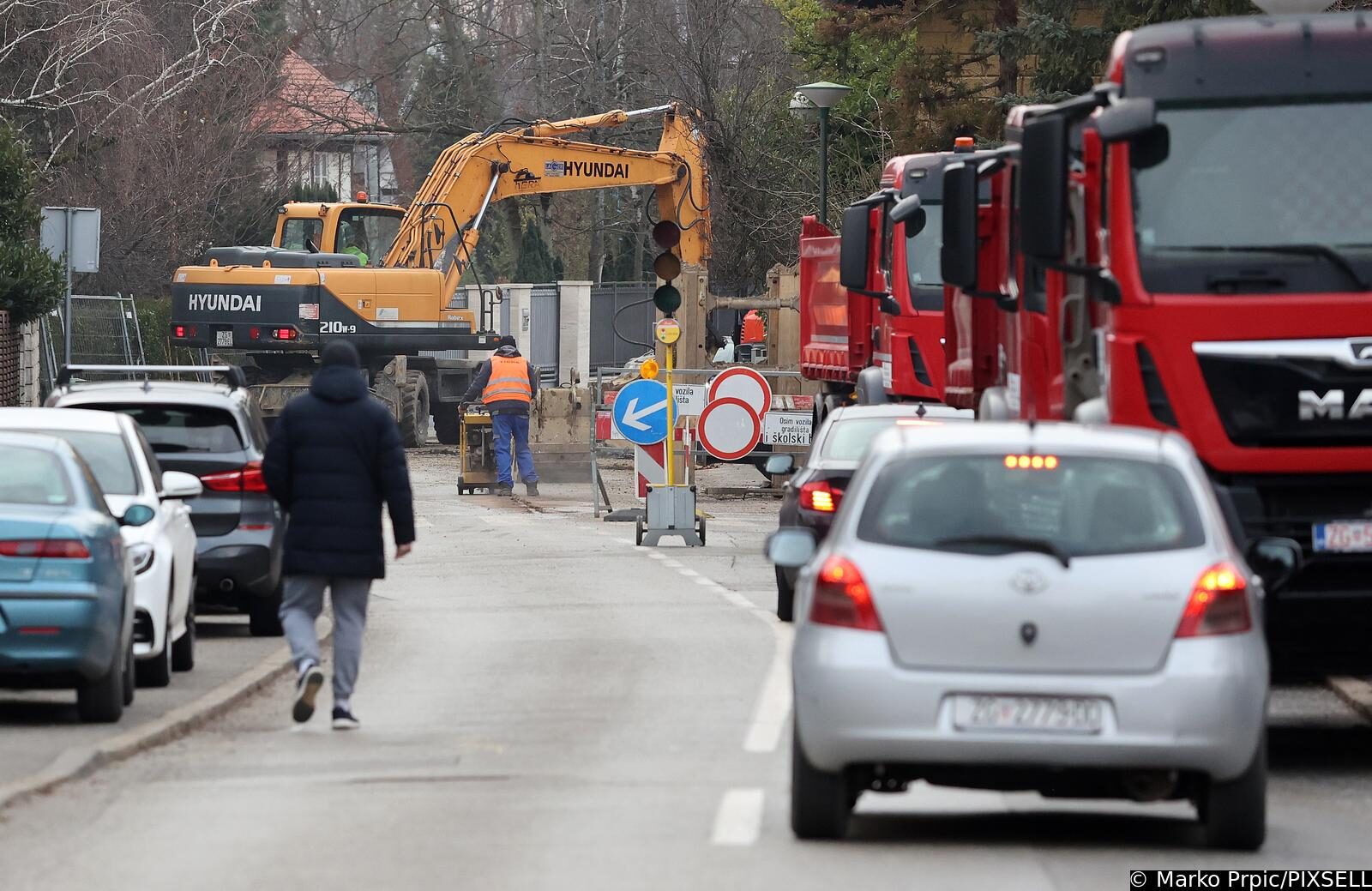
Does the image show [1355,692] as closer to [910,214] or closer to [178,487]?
[178,487]

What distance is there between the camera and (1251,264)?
10.5 meters

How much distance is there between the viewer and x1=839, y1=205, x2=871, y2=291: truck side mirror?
68.6 feet

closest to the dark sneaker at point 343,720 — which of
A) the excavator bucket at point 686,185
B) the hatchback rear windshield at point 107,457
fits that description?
the hatchback rear windshield at point 107,457

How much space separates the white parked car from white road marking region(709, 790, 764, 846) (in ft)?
14.4

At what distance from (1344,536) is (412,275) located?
28.1 metres

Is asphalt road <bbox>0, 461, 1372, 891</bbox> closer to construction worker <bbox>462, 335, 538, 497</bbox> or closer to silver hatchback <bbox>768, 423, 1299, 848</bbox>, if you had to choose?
silver hatchback <bbox>768, 423, 1299, 848</bbox>

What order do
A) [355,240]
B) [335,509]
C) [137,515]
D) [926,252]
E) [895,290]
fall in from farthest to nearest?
1. [355,240]
2. [895,290]
3. [926,252]
4. [137,515]
5. [335,509]

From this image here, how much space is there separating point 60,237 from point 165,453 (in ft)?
36.2

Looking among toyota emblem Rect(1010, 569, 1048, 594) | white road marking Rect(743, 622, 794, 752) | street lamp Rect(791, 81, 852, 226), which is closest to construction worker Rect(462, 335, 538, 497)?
street lamp Rect(791, 81, 852, 226)

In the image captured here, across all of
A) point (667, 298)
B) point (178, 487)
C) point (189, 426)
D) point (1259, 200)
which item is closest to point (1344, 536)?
point (1259, 200)

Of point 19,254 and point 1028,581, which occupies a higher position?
point 19,254

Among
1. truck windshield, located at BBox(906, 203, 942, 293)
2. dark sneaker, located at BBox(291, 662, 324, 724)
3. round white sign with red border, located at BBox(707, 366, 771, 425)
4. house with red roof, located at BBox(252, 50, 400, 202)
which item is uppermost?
house with red roof, located at BBox(252, 50, 400, 202)

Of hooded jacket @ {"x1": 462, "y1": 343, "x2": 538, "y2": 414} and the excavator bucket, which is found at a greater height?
the excavator bucket

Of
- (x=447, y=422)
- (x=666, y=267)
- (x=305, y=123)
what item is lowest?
(x=447, y=422)
